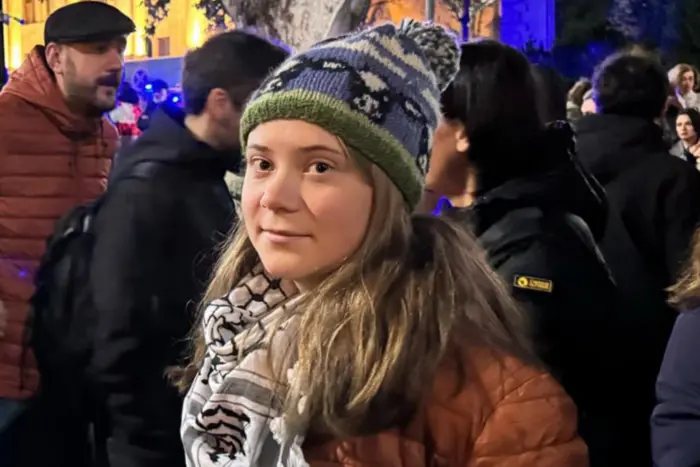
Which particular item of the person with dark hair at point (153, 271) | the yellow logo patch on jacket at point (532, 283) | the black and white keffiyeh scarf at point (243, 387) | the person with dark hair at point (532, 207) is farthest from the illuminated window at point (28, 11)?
the black and white keffiyeh scarf at point (243, 387)

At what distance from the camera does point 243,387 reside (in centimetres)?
125

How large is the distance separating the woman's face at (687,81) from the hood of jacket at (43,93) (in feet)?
10.3

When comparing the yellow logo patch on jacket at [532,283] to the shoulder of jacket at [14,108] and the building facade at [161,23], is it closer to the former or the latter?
the shoulder of jacket at [14,108]

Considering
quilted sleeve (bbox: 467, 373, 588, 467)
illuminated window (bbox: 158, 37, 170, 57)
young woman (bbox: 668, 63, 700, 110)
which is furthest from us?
illuminated window (bbox: 158, 37, 170, 57)

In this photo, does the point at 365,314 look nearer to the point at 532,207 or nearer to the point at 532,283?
the point at 532,283

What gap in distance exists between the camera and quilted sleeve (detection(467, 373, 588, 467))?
112 centimetres

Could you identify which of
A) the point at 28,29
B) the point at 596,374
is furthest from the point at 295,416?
the point at 28,29

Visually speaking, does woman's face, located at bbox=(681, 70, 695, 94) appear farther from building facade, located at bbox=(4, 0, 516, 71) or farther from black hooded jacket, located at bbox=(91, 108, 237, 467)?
black hooded jacket, located at bbox=(91, 108, 237, 467)

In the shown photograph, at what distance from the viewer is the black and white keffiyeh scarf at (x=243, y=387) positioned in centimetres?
122

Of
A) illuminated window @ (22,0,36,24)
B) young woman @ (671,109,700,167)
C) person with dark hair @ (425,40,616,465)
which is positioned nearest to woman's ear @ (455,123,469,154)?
person with dark hair @ (425,40,616,465)

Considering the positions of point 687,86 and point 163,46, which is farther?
point 163,46

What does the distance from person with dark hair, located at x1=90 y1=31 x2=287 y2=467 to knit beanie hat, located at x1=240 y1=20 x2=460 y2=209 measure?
81 cm

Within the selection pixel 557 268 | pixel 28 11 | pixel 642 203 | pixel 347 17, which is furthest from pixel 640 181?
pixel 28 11

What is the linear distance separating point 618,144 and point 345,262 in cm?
195
